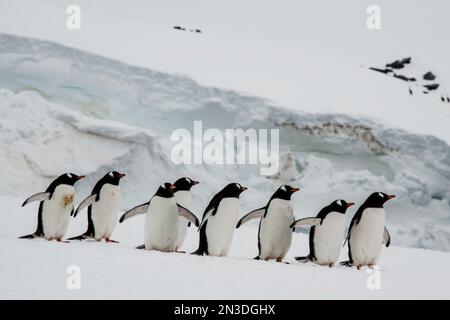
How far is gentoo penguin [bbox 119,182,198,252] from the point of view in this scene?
4.45 m

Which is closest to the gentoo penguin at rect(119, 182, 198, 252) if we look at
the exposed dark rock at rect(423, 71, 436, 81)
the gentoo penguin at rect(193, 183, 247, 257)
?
the gentoo penguin at rect(193, 183, 247, 257)

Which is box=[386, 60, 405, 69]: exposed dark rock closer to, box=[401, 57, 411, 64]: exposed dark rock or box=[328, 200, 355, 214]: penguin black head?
box=[401, 57, 411, 64]: exposed dark rock

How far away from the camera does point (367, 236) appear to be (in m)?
4.52

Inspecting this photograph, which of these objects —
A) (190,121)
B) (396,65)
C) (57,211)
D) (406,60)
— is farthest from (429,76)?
(57,211)

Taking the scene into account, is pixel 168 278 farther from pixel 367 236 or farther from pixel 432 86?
pixel 432 86

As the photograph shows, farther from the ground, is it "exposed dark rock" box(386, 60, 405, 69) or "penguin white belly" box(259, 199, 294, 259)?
"exposed dark rock" box(386, 60, 405, 69)

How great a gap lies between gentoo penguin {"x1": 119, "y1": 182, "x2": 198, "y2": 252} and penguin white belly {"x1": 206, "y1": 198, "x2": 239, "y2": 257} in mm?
167

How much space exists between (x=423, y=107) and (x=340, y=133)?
221cm

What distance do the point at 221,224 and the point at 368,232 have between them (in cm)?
99

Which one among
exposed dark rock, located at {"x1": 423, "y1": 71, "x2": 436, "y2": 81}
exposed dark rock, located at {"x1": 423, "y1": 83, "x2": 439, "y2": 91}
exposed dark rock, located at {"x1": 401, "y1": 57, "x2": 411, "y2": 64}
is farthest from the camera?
exposed dark rock, located at {"x1": 401, "y1": 57, "x2": 411, "y2": 64}

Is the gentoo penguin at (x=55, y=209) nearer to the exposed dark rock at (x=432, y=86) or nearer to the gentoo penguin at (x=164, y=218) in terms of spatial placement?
the gentoo penguin at (x=164, y=218)

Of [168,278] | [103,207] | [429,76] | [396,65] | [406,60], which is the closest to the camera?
[168,278]

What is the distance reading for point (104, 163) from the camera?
318 inches
